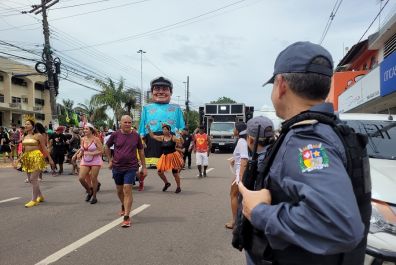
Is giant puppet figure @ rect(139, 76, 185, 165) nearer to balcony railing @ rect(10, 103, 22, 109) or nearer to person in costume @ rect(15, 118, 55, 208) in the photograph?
person in costume @ rect(15, 118, 55, 208)

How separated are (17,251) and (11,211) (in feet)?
9.65

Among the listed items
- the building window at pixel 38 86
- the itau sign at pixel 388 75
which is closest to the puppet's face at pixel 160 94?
the itau sign at pixel 388 75

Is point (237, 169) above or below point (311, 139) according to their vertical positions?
below

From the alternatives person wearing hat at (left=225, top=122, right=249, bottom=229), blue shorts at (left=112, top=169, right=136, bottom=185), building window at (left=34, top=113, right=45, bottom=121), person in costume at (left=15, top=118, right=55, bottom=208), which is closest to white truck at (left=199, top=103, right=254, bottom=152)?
person in costume at (left=15, top=118, right=55, bottom=208)

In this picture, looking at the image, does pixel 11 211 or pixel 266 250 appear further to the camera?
pixel 11 211

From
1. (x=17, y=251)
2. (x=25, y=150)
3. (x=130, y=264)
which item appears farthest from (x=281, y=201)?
(x=25, y=150)

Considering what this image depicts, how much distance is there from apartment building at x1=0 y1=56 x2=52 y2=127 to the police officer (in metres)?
48.7

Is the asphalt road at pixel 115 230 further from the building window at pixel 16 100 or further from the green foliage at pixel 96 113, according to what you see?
the building window at pixel 16 100

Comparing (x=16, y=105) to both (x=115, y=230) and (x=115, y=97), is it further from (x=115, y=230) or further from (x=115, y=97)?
(x=115, y=230)

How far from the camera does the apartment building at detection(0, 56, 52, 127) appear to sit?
5034 cm

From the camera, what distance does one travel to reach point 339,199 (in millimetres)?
1446

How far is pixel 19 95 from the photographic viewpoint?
53.9m

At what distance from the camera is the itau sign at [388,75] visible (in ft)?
45.1

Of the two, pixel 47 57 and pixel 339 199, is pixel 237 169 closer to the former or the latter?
pixel 339 199
